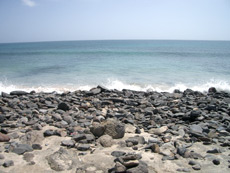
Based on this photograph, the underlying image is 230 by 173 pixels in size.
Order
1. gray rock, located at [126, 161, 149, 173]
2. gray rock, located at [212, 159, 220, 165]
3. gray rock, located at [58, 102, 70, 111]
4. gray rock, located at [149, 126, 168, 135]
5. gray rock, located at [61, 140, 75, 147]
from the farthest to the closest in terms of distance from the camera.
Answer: gray rock, located at [58, 102, 70, 111] < gray rock, located at [149, 126, 168, 135] < gray rock, located at [61, 140, 75, 147] < gray rock, located at [212, 159, 220, 165] < gray rock, located at [126, 161, 149, 173]

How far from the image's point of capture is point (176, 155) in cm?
Answer: 362

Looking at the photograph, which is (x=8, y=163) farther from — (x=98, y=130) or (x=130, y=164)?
(x=130, y=164)

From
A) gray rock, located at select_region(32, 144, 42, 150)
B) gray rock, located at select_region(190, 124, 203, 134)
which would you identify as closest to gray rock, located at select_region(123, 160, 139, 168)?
gray rock, located at select_region(32, 144, 42, 150)

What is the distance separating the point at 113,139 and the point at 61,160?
4.28 feet

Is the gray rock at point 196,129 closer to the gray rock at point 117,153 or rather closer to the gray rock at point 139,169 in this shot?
the gray rock at point 117,153

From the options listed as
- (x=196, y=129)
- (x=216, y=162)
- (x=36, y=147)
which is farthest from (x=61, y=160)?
(x=196, y=129)

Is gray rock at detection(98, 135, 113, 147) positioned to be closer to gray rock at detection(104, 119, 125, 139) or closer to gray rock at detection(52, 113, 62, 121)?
gray rock at detection(104, 119, 125, 139)

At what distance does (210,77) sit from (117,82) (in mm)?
7100

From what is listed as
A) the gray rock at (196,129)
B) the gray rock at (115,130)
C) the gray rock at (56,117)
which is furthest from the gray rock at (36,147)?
the gray rock at (196,129)

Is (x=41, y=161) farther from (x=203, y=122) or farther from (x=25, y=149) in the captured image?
(x=203, y=122)

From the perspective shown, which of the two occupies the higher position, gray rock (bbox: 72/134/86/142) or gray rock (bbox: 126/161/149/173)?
gray rock (bbox: 126/161/149/173)

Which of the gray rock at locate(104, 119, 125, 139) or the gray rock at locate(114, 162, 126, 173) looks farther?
the gray rock at locate(104, 119, 125, 139)

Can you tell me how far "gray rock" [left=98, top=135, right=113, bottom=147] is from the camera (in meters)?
4.02

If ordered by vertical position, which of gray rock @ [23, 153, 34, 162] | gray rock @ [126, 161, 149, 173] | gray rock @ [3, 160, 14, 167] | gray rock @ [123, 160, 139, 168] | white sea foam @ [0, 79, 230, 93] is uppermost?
gray rock @ [123, 160, 139, 168]
